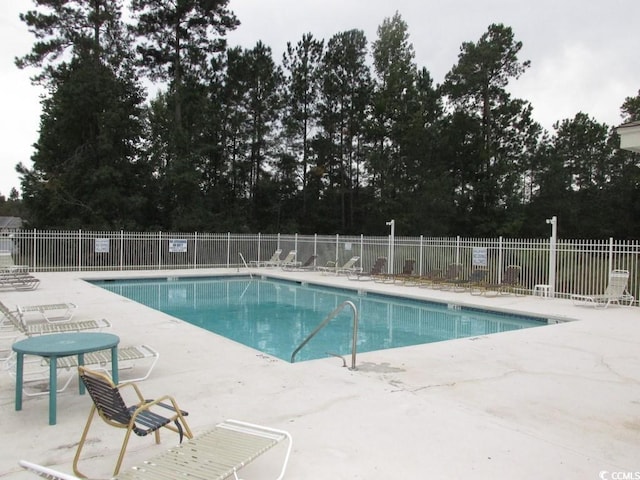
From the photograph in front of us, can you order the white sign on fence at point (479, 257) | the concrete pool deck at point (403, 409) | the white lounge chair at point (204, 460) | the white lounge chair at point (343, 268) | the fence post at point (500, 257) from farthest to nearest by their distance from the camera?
the white lounge chair at point (343, 268)
the white sign on fence at point (479, 257)
the fence post at point (500, 257)
the concrete pool deck at point (403, 409)
the white lounge chair at point (204, 460)

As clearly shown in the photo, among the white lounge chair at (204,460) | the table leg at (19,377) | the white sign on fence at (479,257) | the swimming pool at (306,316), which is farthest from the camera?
the white sign on fence at (479,257)

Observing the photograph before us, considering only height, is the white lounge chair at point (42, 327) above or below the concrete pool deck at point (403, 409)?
above

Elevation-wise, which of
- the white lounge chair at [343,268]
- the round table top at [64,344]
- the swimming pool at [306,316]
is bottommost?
the swimming pool at [306,316]

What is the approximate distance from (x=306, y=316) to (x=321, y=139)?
22329 millimetres

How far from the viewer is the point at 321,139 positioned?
3250 cm

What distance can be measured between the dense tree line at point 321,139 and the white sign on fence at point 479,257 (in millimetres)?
14550

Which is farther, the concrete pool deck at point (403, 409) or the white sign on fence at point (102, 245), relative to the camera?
the white sign on fence at point (102, 245)

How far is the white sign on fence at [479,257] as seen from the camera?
48.2 ft

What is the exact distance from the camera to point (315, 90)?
32.8 m

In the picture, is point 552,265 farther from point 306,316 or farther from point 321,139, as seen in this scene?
point 321,139

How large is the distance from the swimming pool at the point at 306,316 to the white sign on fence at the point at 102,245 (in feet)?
6.88

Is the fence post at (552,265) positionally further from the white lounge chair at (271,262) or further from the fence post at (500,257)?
the white lounge chair at (271,262)

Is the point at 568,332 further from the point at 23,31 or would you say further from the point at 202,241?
the point at 23,31

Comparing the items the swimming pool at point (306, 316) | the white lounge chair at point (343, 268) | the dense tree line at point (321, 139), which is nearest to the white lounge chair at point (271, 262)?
the white lounge chair at point (343, 268)
